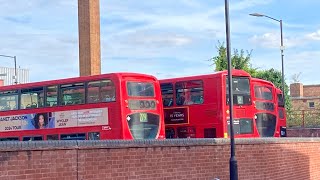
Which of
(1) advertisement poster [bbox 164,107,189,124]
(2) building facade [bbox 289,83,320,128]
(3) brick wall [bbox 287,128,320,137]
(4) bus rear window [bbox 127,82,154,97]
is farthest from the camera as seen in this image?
(2) building facade [bbox 289,83,320,128]

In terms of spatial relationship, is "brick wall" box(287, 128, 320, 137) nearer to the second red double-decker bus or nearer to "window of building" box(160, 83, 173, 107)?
the second red double-decker bus

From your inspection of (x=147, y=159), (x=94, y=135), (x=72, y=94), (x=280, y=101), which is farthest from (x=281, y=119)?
(x=147, y=159)

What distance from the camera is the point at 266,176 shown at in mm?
20219

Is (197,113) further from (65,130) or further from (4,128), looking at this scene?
(4,128)

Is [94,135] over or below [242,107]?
below

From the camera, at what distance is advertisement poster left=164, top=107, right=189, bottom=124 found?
26406 millimetres

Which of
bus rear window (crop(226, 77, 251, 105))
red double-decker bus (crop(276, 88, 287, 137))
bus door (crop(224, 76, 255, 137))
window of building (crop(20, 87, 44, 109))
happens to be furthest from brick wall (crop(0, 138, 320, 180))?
window of building (crop(20, 87, 44, 109))

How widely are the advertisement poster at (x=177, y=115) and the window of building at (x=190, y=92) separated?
0.37 meters

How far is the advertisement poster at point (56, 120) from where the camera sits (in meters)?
22.2

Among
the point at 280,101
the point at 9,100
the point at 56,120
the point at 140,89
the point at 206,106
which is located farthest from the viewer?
the point at 280,101

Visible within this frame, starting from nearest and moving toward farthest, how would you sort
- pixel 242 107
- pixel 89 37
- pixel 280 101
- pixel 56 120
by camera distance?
pixel 56 120, pixel 242 107, pixel 89 37, pixel 280 101

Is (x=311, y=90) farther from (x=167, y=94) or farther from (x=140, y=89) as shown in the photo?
(x=140, y=89)

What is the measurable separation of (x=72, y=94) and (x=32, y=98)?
2352 mm

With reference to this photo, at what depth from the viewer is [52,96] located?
23.8 m
